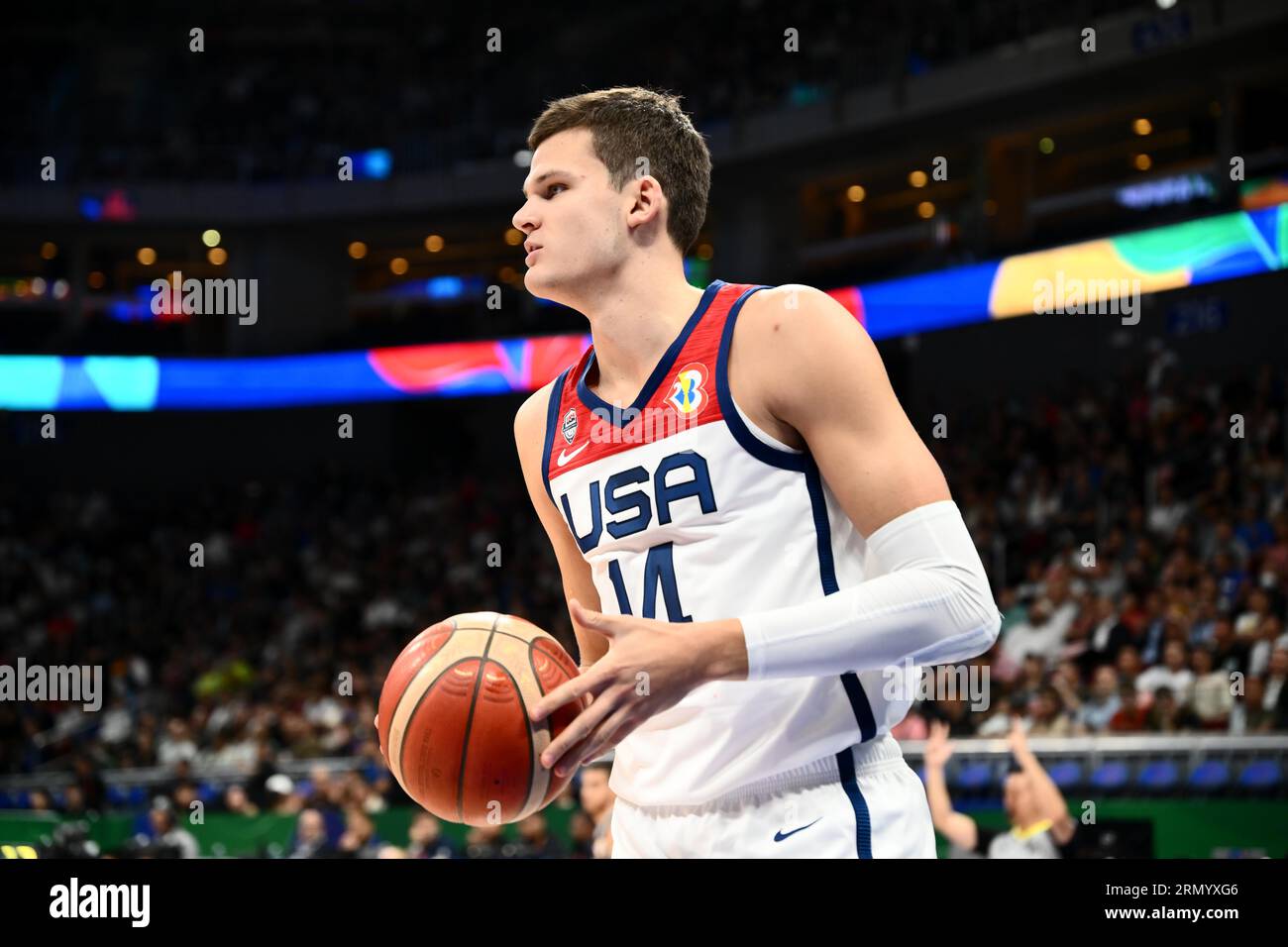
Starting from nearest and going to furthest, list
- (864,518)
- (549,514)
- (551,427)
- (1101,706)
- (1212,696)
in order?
(864,518) → (551,427) → (549,514) → (1212,696) → (1101,706)

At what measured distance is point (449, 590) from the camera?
19156mm

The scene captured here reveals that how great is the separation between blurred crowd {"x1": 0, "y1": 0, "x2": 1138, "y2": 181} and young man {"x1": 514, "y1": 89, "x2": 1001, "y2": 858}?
19159 mm

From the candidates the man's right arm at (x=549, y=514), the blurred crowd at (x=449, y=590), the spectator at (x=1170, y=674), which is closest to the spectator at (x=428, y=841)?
the blurred crowd at (x=449, y=590)

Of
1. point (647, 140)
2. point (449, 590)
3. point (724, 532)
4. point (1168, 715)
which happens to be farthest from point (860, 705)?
point (449, 590)

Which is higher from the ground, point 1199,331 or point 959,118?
point 959,118

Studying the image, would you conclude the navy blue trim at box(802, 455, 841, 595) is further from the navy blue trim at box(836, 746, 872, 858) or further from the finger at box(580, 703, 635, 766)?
the finger at box(580, 703, 635, 766)

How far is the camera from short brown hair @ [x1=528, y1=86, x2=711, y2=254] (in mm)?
3018

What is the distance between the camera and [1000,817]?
31.4 feet

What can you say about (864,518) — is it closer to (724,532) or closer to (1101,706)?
(724,532)

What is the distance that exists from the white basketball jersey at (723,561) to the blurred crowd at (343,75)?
1942cm

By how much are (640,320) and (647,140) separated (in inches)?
15.8
